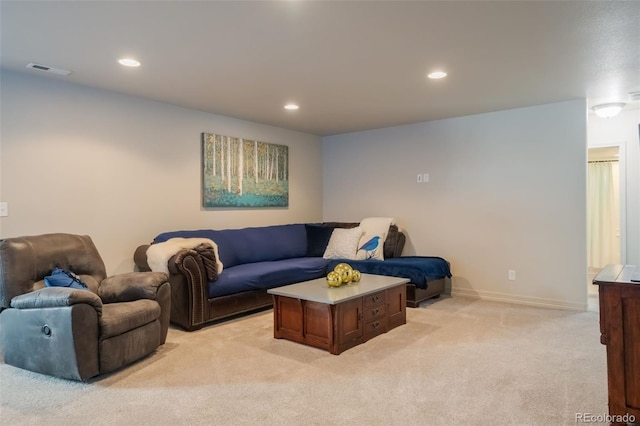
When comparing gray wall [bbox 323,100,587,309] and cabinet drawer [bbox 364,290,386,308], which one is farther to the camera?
gray wall [bbox 323,100,587,309]

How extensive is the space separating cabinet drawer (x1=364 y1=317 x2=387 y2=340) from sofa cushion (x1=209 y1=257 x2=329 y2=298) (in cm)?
132

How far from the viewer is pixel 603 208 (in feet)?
20.1

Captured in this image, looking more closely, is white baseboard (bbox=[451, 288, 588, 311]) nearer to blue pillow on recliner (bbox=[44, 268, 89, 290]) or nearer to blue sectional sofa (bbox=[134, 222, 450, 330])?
blue sectional sofa (bbox=[134, 222, 450, 330])

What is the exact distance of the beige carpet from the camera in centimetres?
221

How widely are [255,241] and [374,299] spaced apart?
78.8 inches

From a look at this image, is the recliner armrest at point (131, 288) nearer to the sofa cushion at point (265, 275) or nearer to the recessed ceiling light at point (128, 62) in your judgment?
the sofa cushion at point (265, 275)

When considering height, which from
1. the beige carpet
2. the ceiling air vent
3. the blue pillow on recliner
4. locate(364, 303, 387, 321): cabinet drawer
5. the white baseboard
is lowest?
the beige carpet

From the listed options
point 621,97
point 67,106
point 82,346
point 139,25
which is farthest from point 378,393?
point 621,97

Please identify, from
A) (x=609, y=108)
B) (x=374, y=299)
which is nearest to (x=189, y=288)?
(x=374, y=299)

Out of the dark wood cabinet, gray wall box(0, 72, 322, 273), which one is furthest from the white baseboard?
gray wall box(0, 72, 322, 273)

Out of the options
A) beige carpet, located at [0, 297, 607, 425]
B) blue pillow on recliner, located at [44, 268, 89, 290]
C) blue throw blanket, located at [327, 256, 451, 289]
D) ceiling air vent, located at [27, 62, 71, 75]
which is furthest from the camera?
blue throw blanket, located at [327, 256, 451, 289]

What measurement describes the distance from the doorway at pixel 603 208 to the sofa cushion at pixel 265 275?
426 cm

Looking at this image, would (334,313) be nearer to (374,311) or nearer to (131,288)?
(374,311)

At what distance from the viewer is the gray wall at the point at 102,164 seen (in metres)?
3.48
